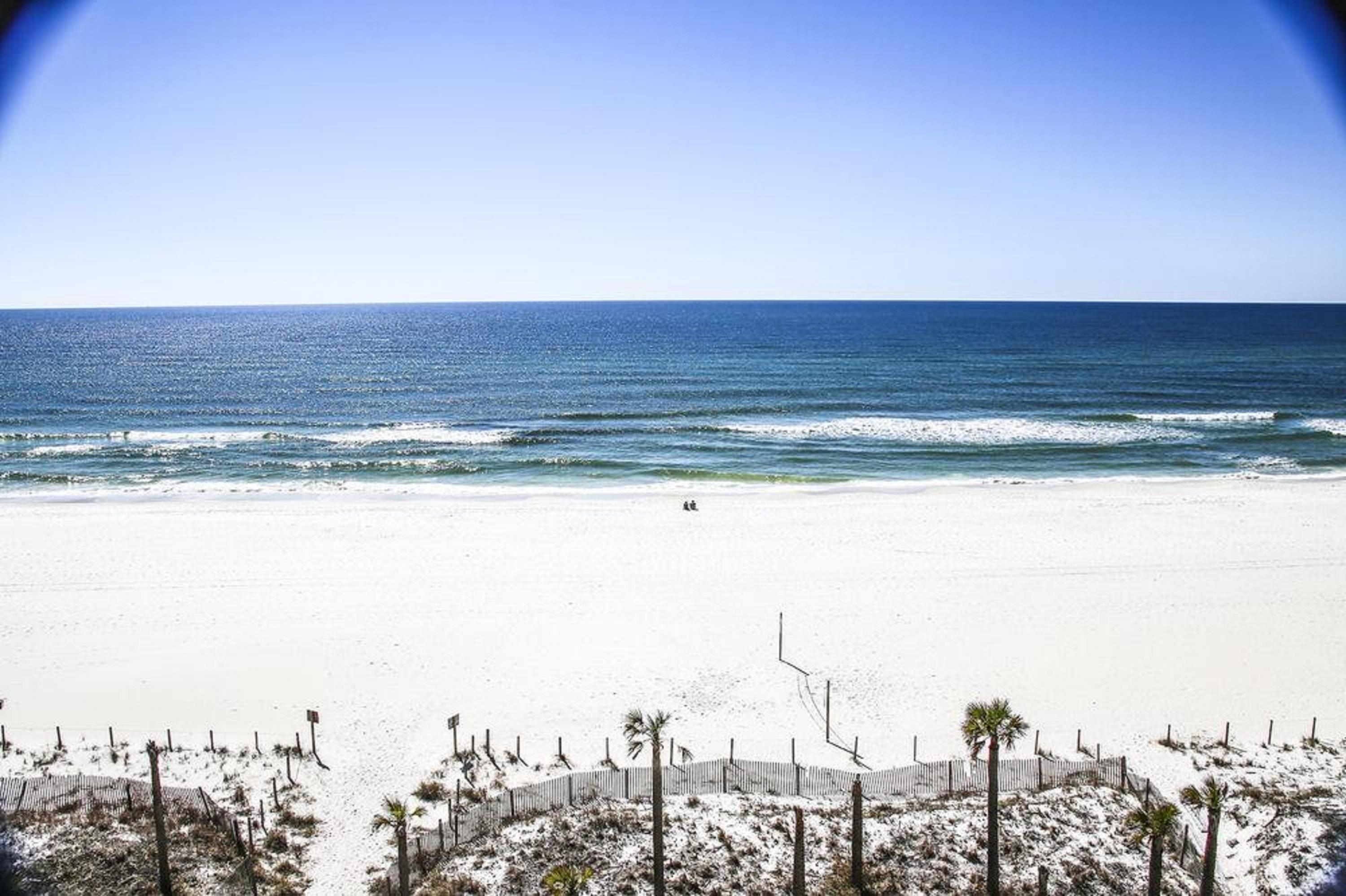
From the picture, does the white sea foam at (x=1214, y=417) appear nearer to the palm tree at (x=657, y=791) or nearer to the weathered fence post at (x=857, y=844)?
the weathered fence post at (x=857, y=844)

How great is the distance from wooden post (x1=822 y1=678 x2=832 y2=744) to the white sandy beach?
260 millimetres

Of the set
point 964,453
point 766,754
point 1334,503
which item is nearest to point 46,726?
point 766,754

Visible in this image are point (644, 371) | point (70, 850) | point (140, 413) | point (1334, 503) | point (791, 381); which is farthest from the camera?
point (644, 371)

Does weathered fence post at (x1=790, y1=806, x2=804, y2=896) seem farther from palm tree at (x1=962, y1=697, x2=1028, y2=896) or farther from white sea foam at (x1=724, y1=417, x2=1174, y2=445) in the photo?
white sea foam at (x1=724, y1=417, x2=1174, y2=445)

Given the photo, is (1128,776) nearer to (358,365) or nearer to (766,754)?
(766,754)

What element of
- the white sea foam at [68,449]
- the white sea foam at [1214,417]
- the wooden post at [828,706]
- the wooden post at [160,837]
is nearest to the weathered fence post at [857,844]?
the wooden post at [828,706]

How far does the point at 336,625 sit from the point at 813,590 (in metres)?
18.7

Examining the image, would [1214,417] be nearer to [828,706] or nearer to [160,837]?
→ [828,706]

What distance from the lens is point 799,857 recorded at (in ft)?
50.6

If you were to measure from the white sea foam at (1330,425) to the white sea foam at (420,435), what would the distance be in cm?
6563

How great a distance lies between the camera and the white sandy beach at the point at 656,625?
23172mm

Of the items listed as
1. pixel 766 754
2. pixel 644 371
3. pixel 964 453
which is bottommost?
pixel 766 754

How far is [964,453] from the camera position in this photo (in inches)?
2325

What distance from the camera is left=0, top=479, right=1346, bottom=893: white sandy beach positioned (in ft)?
76.0
